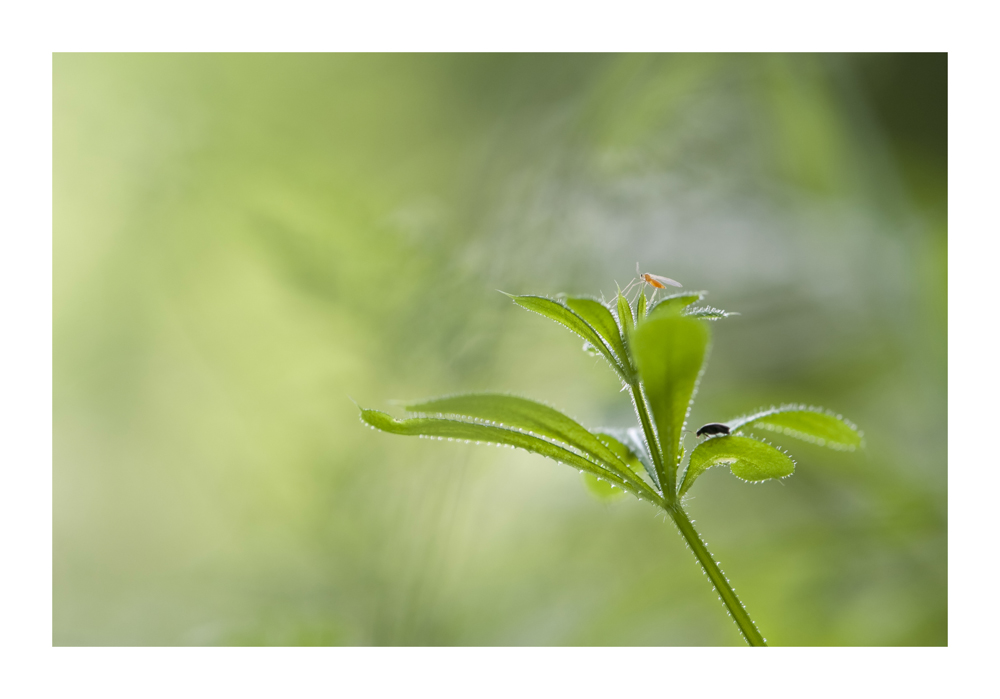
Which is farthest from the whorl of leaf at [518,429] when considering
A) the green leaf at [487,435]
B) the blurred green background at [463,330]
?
the blurred green background at [463,330]

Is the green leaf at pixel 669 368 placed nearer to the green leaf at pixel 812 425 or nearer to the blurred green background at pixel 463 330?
the green leaf at pixel 812 425

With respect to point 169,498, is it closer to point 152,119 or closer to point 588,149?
point 152,119

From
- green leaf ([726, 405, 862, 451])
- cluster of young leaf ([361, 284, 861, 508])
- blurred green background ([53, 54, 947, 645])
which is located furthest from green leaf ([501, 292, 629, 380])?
blurred green background ([53, 54, 947, 645])

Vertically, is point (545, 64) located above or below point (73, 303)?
above

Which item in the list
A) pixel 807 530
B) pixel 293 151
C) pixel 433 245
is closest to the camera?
pixel 807 530

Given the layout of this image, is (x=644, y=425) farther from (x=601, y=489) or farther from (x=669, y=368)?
(x=601, y=489)

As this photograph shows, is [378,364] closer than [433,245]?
No

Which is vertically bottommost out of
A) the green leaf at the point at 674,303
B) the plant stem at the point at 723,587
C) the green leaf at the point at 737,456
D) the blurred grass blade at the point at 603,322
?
the plant stem at the point at 723,587

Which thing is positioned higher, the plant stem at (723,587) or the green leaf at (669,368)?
the green leaf at (669,368)
